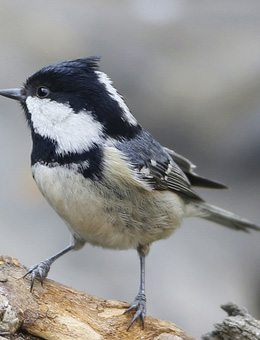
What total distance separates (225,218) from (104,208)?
136 cm

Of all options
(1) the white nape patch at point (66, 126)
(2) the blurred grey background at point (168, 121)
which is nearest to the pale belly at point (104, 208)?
(1) the white nape patch at point (66, 126)

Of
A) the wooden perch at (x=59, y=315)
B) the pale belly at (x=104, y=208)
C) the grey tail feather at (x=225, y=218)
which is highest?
the grey tail feather at (x=225, y=218)

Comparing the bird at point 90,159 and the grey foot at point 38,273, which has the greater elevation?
the bird at point 90,159

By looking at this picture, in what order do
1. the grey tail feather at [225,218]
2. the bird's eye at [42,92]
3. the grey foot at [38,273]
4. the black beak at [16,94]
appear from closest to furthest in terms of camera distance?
the grey foot at [38,273] → the bird's eye at [42,92] → the black beak at [16,94] → the grey tail feather at [225,218]

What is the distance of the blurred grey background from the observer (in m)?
4.99

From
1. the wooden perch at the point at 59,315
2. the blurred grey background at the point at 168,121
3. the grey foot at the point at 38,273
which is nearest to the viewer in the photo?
the wooden perch at the point at 59,315

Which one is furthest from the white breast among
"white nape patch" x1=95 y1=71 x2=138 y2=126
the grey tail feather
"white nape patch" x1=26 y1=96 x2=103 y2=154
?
the grey tail feather

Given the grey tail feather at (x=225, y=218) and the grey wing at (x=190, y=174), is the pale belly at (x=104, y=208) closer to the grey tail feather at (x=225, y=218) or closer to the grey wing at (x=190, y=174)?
the grey wing at (x=190, y=174)

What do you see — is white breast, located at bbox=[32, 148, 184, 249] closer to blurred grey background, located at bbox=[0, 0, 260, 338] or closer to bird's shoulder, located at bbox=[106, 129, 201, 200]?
bird's shoulder, located at bbox=[106, 129, 201, 200]

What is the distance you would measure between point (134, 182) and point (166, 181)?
15.8 inches

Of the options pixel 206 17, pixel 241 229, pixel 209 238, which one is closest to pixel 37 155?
pixel 241 229

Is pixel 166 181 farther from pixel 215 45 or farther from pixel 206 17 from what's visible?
pixel 206 17

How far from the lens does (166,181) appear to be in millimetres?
3561

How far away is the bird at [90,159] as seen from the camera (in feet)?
10.1
